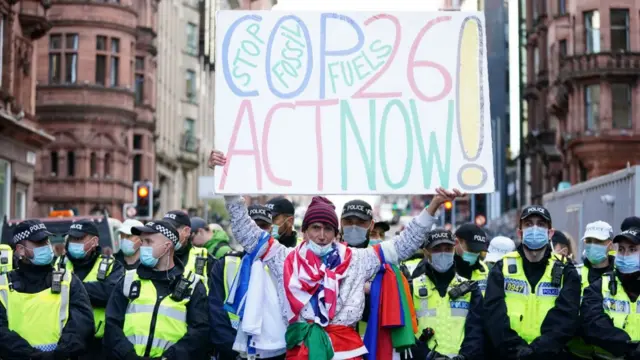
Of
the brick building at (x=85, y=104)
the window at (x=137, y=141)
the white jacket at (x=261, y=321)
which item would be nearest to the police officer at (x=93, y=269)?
the white jacket at (x=261, y=321)

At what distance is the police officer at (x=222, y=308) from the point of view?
340 inches

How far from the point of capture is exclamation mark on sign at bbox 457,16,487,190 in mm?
8016

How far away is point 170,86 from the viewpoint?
64.8 metres

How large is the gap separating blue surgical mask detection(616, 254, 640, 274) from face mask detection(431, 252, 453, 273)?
53.3 inches

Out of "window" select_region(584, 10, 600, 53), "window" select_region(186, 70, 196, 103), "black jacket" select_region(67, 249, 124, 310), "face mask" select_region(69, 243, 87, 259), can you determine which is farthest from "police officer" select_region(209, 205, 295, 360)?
"window" select_region(186, 70, 196, 103)

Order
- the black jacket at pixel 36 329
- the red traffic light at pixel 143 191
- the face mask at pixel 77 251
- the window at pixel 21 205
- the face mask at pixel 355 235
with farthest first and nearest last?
the window at pixel 21 205
the red traffic light at pixel 143 191
the face mask at pixel 77 251
the black jacket at pixel 36 329
the face mask at pixel 355 235

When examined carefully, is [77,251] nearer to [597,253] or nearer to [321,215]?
[321,215]

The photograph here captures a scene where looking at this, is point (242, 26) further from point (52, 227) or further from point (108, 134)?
point (108, 134)

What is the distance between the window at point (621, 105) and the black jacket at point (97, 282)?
3533 cm

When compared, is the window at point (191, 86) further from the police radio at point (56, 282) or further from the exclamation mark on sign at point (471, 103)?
the exclamation mark on sign at point (471, 103)

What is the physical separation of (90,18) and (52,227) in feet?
97.5

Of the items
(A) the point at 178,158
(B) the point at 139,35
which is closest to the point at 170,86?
(A) the point at 178,158

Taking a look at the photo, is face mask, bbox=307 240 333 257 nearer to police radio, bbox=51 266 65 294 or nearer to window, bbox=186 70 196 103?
police radio, bbox=51 266 65 294

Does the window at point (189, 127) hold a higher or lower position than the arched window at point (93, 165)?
higher
